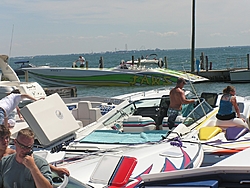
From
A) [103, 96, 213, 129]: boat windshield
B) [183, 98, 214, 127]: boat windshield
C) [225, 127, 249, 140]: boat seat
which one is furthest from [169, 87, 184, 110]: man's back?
[225, 127, 249, 140]: boat seat

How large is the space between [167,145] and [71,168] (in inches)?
60.5

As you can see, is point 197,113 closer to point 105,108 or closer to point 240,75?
point 105,108

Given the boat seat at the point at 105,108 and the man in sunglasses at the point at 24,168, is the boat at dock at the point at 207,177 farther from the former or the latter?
the boat seat at the point at 105,108

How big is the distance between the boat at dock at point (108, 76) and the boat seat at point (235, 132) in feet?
63.5

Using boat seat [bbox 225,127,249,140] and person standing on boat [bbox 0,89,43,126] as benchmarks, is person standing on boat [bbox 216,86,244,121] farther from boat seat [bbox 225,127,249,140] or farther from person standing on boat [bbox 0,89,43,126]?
person standing on boat [bbox 0,89,43,126]

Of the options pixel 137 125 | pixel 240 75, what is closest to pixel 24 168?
pixel 137 125

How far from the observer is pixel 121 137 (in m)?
7.09

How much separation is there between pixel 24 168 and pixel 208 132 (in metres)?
4.07

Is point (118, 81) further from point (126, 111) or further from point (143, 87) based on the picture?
point (126, 111)

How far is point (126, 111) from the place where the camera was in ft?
29.0

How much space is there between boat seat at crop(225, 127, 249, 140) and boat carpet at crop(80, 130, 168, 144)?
42.9 inches

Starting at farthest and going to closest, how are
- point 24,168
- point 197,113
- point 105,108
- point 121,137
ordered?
point 105,108, point 197,113, point 121,137, point 24,168

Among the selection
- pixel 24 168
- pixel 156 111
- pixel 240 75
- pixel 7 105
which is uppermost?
pixel 7 105

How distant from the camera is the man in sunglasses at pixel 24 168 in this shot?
11.6 feet
